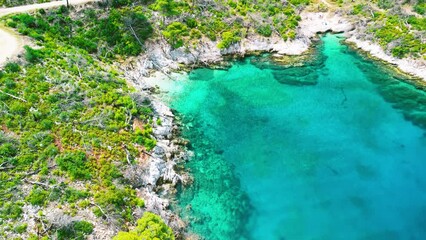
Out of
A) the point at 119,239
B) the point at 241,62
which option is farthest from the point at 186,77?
the point at 119,239

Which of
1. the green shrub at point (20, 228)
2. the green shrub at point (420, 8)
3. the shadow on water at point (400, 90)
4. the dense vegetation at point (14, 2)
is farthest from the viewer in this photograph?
the green shrub at point (420, 8)

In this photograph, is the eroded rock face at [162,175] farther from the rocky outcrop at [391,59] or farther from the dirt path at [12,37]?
Answer: the rocky outcrop at [391,59]

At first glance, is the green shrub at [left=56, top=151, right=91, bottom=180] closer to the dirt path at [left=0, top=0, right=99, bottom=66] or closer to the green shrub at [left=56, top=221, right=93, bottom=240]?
the green shrub at [left=56, top=221, right=93, bottom=240]

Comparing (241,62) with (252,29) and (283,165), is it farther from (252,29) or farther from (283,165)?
(283,165)

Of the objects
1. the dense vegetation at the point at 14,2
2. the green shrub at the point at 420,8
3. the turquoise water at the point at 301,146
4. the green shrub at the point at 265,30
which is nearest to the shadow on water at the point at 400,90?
the turquoise water at the point at 301,146

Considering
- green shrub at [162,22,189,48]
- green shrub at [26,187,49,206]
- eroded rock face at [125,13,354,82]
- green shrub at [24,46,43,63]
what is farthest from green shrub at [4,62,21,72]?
green shrub at [162,22,189,48]

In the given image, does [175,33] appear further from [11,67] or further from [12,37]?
[11,67]

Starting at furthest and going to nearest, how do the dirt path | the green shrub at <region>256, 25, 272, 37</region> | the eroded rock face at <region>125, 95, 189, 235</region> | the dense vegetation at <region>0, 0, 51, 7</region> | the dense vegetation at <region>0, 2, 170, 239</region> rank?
the green shrub at <region>256, 25, 272, 37</region> → the dense vegetation at <region>0, 0, 51, 7</region> → the dirt path → the eroded rock face at <region>125, 95, 189, 235</region> → the dense vegetation at <region>0, 2, 170, 239</region>
